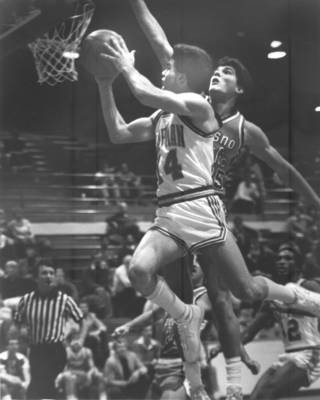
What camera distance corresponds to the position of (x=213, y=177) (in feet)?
17.5

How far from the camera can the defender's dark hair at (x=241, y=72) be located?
5.86 meters

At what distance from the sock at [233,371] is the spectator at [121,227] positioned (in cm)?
128

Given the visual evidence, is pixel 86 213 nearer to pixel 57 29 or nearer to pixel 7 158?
pixel 7 158

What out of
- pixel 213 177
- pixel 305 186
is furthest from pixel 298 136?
pixel 213 177

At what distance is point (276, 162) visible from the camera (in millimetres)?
5945

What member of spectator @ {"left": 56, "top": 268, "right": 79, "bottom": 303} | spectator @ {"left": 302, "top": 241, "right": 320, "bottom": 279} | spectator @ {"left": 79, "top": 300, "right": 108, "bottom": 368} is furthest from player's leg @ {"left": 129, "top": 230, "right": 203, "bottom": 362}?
spectator @ {"left": 302, "top": 241, "right": 320, "bottom": 279}

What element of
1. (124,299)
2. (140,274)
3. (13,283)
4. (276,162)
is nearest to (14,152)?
(13,283)

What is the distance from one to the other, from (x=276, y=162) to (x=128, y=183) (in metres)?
1.13

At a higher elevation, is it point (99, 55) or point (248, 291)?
point (99, 55)

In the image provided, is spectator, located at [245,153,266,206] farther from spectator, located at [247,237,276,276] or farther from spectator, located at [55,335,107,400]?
spectator, located at [55,335,107,400]

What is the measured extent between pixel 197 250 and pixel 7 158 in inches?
75.1

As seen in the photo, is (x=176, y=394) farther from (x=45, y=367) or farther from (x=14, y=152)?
(x=14, y=152)

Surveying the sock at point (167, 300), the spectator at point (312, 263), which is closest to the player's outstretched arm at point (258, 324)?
the spectator at point (312, 263)

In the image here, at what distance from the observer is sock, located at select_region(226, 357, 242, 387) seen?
5.18 metres
